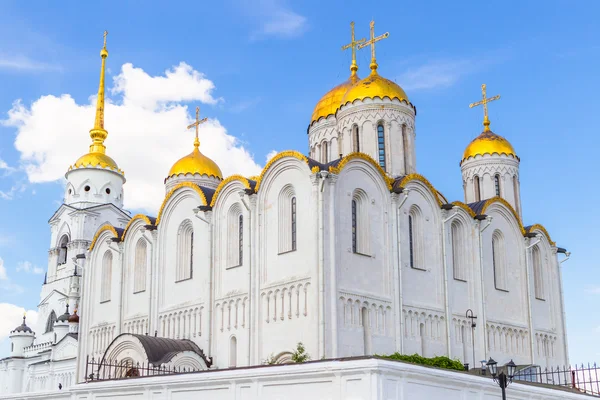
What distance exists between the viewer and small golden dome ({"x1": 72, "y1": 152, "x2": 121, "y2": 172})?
48625 mm

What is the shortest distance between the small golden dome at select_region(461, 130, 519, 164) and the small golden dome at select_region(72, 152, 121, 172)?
22536 mm

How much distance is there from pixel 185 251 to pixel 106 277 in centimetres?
562

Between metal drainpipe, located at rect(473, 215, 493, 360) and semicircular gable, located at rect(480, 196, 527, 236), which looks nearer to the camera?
metal drainpipe, located at rect(473, 215, 493, 360)

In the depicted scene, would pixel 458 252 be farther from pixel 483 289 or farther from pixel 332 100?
pixel 332 100

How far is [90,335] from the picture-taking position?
33594 mm

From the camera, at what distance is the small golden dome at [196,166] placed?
3850cm

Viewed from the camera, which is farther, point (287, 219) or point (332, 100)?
point (332, 100)

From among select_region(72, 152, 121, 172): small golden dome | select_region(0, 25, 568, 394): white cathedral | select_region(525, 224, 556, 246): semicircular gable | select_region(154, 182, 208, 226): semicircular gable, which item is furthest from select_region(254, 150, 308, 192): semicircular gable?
select_region(72, 152, 121, 172): small golden dome

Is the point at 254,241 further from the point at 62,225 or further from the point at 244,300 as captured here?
the point at 62,225

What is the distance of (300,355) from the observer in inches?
913

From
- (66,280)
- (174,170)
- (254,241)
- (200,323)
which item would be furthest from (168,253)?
(66,280)

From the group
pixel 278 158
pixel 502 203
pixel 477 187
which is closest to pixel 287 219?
pixel 278 158

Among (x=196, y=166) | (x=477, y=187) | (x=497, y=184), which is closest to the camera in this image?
(x=497, y=184)

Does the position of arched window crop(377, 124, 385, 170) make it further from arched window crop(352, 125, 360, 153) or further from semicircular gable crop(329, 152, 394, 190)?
semicircular gable crop(329, 152, 394, 190)
